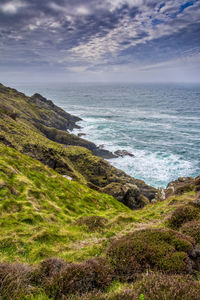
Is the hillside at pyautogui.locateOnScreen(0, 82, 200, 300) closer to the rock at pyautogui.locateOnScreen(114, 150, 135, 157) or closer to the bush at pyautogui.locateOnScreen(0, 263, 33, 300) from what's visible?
the bush at pyautogui.locateOnScreen(0, 263, 33, 300)

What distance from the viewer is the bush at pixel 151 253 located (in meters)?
6.54

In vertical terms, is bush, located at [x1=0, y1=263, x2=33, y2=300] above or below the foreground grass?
above

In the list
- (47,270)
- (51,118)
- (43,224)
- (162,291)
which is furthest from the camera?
(51,118)

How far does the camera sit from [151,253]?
281 inches

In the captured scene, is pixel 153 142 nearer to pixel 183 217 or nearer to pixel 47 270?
pixel 183 217

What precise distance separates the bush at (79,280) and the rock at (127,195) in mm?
23445

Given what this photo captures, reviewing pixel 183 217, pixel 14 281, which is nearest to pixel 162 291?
pixel 14 281

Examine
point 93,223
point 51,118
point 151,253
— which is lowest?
point 93,223

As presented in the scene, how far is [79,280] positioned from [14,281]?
1835mm

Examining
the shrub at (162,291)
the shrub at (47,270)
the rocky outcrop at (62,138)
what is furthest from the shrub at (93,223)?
the rocky outcrop at (62,138)

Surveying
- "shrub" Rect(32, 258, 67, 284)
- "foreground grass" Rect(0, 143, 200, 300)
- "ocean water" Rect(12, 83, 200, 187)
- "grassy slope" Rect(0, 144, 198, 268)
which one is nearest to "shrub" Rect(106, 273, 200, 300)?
"foreground grass" Rect(0, 143, 200, 300)

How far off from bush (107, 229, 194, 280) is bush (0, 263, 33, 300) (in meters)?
2.95

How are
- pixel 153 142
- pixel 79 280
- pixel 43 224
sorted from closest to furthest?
pixel 79 280, pixel 43 224, pixel 153 142

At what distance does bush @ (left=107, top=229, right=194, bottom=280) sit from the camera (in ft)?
21.5
